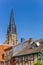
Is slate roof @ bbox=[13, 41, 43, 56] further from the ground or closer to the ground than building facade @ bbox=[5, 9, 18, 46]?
closer to the ground

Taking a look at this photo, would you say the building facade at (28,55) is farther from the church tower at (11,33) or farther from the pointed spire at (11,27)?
the pointed spire at (11,27)

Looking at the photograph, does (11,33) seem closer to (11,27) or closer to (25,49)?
(11,27)

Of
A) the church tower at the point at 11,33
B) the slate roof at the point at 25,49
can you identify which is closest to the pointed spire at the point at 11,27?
the church tower at the point at 11,33

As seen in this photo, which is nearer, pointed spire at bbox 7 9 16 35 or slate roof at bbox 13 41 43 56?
slate roof at bbox 13 41 43 56

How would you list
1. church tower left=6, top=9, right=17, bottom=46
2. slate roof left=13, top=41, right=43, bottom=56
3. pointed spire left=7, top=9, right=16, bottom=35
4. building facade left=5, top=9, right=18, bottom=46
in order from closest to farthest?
slate roof left=13, top=41, right=43, bottom=56
building facade left=5, top=9, right=18, bottom=46
church tower left=6, top=9, right=17, bottom=46
pointed spire left=7, top=9, right=16, bottom=35

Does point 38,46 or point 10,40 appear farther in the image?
point 10,40

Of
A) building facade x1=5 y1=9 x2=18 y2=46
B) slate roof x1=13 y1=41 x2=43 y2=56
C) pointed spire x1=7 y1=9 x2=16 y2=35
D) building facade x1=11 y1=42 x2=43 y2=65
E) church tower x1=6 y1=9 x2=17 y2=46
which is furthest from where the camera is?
pointed spire x1=7 y1=9 x2=16 y2=35

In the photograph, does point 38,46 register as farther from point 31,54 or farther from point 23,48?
point 23,48

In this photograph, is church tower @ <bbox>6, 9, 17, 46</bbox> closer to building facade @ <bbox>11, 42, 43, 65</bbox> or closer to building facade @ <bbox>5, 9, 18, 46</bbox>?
building facade @ <bbox>5, 9, 18, 46</bbox>

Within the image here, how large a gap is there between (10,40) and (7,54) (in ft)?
377

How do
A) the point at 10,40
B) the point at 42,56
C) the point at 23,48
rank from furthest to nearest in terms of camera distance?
1. the point at 10,40
2. the point at 23,48
3. the point at 42,56

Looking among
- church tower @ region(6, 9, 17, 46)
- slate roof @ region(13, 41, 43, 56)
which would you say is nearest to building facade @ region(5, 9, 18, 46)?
church tower @ region(6, 9, 17, 46)

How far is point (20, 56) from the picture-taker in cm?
5825

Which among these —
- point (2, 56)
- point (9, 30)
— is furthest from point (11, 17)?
point (2, 56)
